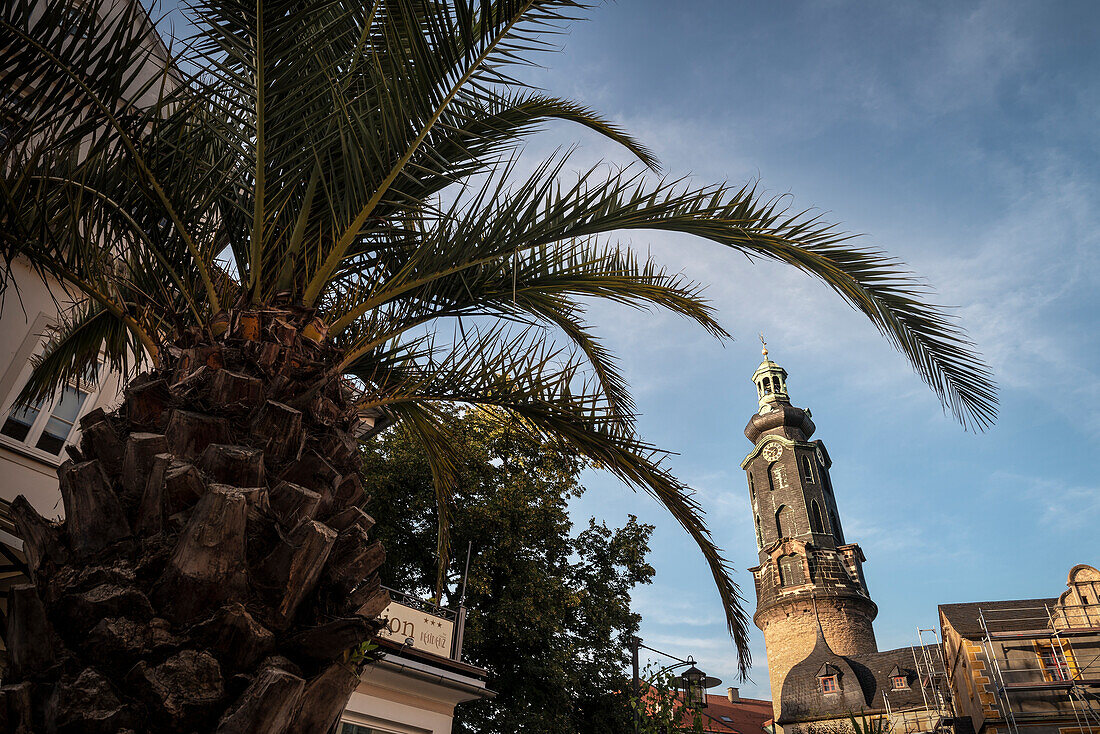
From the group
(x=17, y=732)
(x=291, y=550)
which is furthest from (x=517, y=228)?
(x=17, y=732)

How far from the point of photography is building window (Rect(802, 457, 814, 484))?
56.9 meters

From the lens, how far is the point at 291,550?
2.99 meters

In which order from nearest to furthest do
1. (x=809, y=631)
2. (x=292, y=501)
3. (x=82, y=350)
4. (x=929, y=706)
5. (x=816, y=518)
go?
(x=292, y=501)
(x=82, y=350)
(x=929, y=706)
(x=809, y=631)
(x=816, y=518)

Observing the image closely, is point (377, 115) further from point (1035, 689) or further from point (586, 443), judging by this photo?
point (1035, 689)

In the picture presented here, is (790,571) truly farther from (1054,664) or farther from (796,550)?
(1054,664)

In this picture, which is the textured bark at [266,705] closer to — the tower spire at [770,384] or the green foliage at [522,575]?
the green foliage at [522,575]

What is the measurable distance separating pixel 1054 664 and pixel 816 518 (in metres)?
26.7

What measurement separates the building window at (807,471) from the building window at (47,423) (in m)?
55.4

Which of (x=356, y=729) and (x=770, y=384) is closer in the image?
(x=356, y=729)

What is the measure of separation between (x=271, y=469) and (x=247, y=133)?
265cm

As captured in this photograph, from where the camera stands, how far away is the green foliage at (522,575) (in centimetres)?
1659

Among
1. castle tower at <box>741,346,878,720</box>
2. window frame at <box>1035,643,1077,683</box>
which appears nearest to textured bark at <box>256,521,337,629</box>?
window frame at <box>1035,643,1077,683</box>

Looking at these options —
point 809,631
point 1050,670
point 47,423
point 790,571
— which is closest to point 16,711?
point 47,423

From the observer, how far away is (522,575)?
18.0 metres
